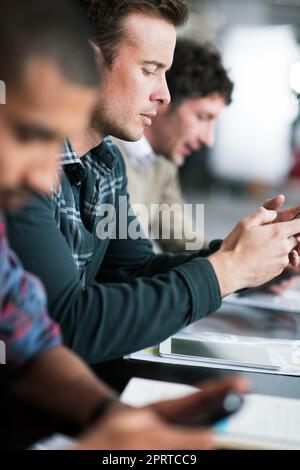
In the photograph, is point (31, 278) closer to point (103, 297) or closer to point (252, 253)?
point (103, 297)

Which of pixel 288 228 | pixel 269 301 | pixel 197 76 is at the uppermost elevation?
pixel 197 76

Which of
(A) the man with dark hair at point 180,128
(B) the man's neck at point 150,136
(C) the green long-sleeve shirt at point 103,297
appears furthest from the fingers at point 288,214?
(B) the man's neck at point 150,136

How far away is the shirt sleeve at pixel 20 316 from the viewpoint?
0.70m

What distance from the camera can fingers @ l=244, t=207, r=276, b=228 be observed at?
1.07 meters

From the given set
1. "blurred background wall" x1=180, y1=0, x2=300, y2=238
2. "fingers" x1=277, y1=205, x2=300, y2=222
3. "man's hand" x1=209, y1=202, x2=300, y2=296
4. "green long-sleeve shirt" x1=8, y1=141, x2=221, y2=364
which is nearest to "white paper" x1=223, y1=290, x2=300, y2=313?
"fingers" x1=277, y1=205, x2=300, y2=222

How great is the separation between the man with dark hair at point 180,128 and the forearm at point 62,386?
1.41m

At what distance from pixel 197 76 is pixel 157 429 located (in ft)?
5.87

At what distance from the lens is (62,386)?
70 centimetres

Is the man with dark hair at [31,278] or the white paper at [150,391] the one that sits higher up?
the man with dark hair at [31,278]

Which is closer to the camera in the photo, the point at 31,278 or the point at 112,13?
the point at 31,278

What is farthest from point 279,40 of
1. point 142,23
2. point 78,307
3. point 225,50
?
point 78,307

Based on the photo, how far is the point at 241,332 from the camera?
1276 mm

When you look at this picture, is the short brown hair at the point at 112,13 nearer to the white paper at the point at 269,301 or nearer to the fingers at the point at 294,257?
the fingers at the point at 294,257

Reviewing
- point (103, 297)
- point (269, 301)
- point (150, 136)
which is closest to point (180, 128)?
point (150, 136)
